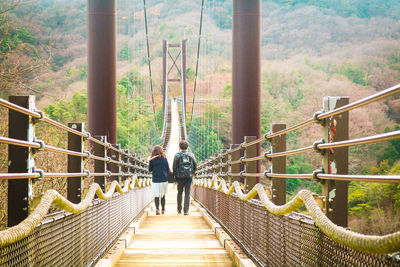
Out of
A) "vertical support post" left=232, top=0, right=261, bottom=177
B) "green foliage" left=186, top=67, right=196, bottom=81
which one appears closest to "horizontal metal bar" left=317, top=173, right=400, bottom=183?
"vertical support post" left=232, top=0, right=261, bottom=177

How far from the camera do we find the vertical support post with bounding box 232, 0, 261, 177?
7.20 meters

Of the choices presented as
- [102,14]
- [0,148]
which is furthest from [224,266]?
[102,14]

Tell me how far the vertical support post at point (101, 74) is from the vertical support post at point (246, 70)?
183 centimetres

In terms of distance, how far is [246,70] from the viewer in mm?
7355

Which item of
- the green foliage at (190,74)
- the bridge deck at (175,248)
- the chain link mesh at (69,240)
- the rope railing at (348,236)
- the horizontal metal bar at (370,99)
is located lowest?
the bridge deck at (175,248)

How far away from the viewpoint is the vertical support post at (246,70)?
7199mm

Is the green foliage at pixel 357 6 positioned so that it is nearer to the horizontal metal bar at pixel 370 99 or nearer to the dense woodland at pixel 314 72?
the dense woodland at pixel 314 72

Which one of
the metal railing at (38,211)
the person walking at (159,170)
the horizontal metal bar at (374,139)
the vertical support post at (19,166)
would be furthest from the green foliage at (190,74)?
the horizontal metal bar at (374,139)

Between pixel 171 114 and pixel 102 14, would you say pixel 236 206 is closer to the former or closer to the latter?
pixel 102 14

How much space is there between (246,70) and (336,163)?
5.58 m

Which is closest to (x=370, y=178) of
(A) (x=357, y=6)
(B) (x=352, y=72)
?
(B) (x=352, y=72)

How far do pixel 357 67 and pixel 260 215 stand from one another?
3795 centimetres

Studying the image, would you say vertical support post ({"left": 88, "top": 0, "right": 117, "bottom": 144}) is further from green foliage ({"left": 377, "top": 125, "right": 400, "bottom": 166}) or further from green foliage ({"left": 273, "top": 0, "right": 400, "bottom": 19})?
green foliage ({"left": 273, "top": 0, "right": 400, "bottom": 19})

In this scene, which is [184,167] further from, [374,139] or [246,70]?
[374,139]
